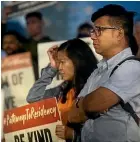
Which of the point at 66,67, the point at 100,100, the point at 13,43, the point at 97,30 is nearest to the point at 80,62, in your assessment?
the point at 66,67

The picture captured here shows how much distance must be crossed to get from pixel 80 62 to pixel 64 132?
1.30 ft

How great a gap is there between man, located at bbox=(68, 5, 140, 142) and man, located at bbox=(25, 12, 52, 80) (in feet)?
0.97

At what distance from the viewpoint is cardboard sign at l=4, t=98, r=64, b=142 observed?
2.01 meters

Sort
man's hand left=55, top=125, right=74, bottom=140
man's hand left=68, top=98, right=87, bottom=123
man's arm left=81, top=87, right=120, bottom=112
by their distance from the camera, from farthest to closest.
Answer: man's hand left=55, top=125, right=74, bottom=140 < man's hand left=68, top=98, right=87, bottom=123 < man's arm left=81, top=87, right=120, bottom=112

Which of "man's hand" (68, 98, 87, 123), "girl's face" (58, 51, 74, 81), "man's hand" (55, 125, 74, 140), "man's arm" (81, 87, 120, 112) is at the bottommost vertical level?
"man's hand" (55, 125, 74, 140)

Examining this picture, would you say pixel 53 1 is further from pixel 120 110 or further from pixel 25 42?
pixel 120 110

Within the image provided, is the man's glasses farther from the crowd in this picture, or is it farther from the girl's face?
the girl's face

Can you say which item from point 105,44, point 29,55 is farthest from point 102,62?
point 29,55

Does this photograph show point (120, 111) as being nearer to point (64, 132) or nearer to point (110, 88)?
point (110, 88)

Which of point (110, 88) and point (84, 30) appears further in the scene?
point (84, 30)

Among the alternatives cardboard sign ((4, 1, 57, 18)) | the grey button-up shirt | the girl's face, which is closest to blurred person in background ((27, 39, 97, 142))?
the girl's face

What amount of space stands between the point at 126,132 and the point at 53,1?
32.8 inches

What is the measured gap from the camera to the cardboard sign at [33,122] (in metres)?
2.01

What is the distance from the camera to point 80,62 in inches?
78.3
